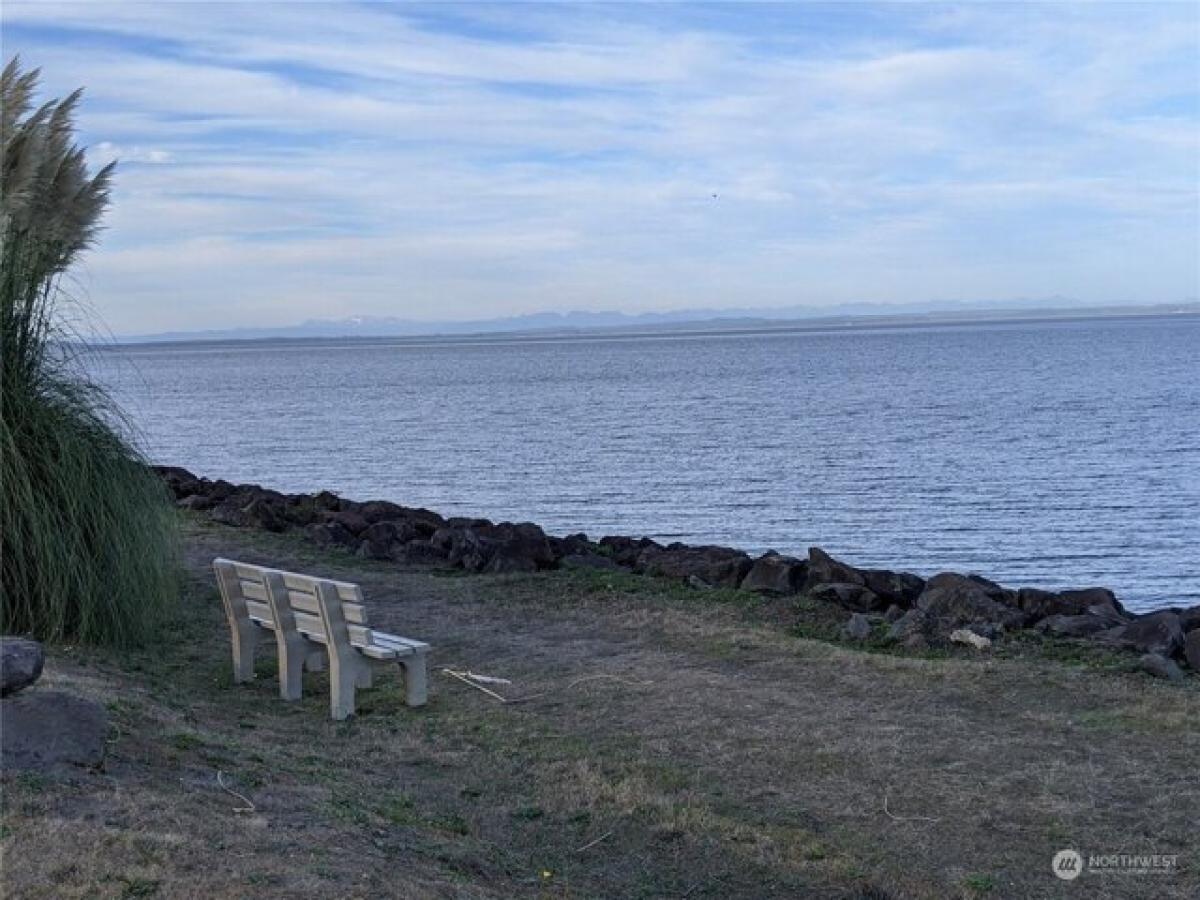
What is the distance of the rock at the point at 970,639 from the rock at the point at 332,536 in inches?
285

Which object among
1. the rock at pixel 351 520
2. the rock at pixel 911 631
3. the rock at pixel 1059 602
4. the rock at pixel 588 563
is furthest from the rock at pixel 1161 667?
the rock at pixel 351 520

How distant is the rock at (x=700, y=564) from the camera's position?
12641 millimetres

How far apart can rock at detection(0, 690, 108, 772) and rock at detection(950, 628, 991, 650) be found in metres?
6.06

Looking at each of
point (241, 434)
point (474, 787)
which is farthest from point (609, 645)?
point (241, 434)

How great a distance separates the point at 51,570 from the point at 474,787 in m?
3.48

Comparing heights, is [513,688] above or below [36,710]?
below

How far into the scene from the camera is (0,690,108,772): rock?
5441 millimetres

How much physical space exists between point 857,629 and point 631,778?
11.9 ft

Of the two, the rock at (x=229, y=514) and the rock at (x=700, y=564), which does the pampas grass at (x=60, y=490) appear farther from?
the rock at (x=229, y=514)

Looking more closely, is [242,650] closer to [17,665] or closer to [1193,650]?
[17,665]

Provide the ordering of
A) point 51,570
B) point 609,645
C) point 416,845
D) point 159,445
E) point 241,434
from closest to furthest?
point 416,845 < point 51,570 < point 609,645 < point 159,445 < point 241,434

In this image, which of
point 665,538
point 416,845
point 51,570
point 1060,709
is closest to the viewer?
point 416,845

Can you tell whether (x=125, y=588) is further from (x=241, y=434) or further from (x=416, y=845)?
(x=241, y=434)

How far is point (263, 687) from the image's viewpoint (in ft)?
30.3
